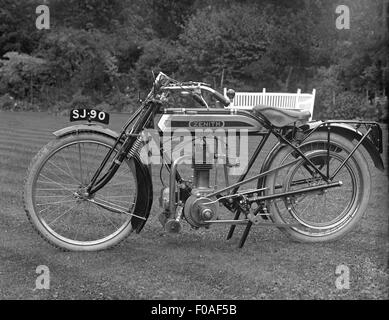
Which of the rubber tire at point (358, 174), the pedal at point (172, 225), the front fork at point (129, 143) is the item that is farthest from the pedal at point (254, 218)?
the front fork at point (129, 143)

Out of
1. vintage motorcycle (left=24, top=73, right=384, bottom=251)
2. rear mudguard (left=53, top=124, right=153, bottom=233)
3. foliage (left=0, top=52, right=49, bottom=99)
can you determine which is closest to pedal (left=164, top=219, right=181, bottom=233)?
vintage motorcycle (left=24, top=73, right=384, bottom=251)

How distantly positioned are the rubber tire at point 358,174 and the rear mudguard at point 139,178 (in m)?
0.81

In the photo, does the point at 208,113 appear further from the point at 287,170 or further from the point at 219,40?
the point at 219,40

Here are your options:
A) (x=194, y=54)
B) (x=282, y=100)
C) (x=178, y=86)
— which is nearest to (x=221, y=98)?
(x=178, y=86)

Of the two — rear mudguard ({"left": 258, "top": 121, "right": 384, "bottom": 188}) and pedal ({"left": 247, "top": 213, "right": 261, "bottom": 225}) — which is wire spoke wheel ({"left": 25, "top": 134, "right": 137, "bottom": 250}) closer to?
pedal ({"left": 247, "top": 213, "right": 261, "bottom": 225})

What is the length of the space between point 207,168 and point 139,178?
45cm

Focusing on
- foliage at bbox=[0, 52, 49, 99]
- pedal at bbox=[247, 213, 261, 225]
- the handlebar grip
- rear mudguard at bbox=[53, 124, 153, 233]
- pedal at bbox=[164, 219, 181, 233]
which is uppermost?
foliage at bbox=[0, 52, 49, 99]

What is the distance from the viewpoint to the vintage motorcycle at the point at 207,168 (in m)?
3.48

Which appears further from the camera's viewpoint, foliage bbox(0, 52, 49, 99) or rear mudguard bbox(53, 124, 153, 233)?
foliage bbox(0, 52, 49, 99)

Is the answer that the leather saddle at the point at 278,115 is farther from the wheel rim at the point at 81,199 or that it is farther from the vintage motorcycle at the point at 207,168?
the wheel rim at the point at 81,199

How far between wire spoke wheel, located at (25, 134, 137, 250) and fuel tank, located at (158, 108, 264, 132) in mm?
379

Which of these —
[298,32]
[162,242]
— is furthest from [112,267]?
[298,32]

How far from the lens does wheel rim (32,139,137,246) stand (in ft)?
11.7

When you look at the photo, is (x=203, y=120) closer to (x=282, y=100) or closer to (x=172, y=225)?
(x=172, y=225)
